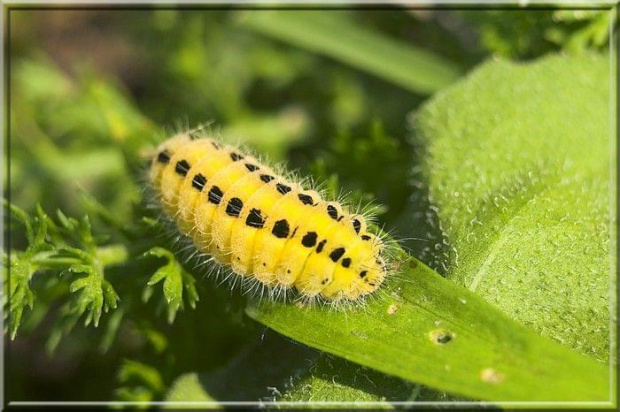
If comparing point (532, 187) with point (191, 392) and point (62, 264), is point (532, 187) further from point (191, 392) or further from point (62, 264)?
point (62, 264)

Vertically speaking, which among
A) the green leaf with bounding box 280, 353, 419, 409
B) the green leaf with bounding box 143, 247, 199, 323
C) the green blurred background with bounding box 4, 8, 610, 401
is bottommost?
the green leaf with bounding box 280, 353, 419, 409

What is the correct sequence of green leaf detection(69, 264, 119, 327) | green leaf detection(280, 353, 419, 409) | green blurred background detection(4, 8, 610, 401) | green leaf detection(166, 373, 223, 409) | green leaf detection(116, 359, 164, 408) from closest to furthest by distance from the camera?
green leaf detection(280, 353, 419, 409), green leaf detection(69, 264, 119, 327), green leaf detection(166, 373, 223, 409), green leaf detection(116, 359, 164, 408), green blurred background detection(4, 8, 610, 401)

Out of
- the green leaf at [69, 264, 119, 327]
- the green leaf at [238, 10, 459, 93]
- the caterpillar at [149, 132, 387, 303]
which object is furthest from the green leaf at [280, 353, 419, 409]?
the green leaf at [238, 10, 459, 93]

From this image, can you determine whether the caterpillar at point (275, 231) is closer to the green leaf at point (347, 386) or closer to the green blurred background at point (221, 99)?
the green leaf at point (347, 386)

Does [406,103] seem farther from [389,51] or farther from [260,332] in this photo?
[260,332]

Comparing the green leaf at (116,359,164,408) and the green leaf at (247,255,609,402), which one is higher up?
the green leaf at (247,255,609,402)

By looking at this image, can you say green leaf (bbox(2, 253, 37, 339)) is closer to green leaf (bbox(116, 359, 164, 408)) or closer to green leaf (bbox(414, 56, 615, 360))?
green leaf (bbox(116, 359, 164, 408))

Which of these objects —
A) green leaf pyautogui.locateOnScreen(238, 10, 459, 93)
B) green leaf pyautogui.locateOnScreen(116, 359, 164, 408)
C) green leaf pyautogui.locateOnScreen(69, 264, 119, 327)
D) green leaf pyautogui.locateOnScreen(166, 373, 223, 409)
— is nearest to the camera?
green leaf pyautogui.locateOnScreen(69, 264, 119, 327)
